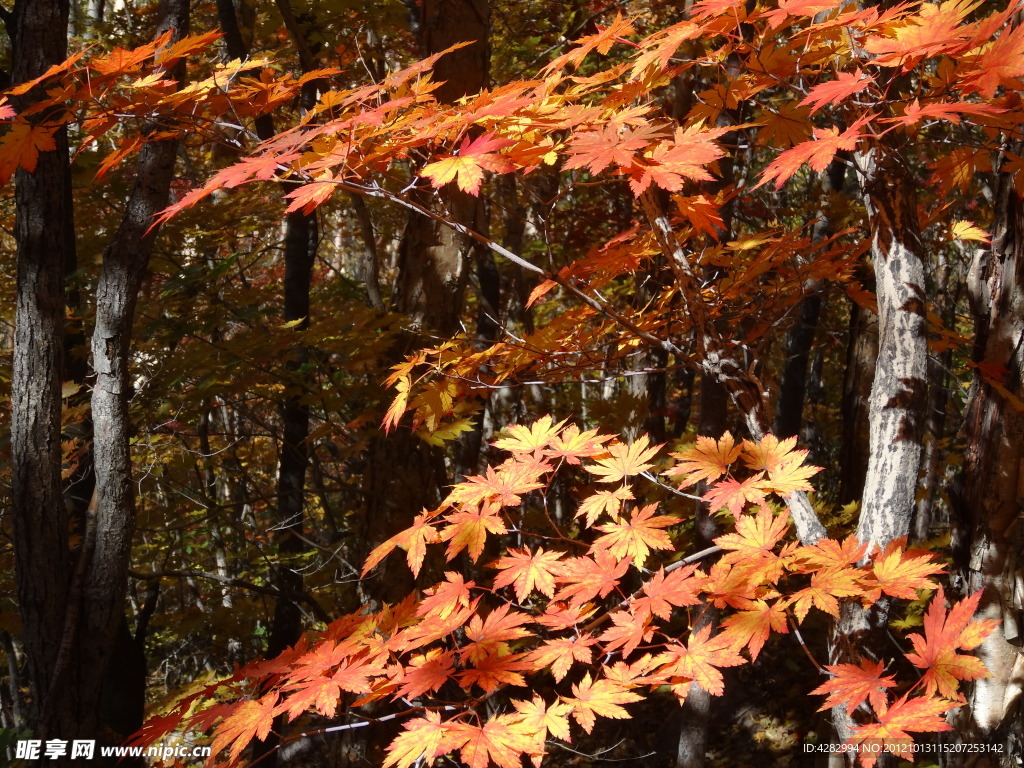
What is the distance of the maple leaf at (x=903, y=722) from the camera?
4.73ft

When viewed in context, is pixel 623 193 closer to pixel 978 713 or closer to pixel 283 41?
pixel 283 41

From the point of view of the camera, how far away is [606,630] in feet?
5.85

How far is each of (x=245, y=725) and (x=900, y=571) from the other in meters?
1.56

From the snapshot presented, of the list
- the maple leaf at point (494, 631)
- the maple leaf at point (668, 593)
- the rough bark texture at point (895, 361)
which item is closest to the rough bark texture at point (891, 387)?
the rough bark texture at point (895, 361)

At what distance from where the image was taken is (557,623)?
6.13 ft

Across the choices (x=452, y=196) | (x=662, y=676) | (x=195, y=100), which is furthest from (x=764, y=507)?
(x=452, y=196)

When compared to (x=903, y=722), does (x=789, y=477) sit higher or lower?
higher

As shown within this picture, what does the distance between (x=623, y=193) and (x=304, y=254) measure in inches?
131

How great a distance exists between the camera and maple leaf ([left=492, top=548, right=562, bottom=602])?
6.20ft

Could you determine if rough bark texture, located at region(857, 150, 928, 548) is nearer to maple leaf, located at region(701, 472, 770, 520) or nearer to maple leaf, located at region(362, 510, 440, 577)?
maple leaf, located at region(701, 472, 770, 520)

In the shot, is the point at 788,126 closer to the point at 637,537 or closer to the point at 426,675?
the point at 637,537

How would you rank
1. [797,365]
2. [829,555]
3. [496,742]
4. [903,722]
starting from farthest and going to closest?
[797,365] → [829,555] → [496,742] → [903,722]

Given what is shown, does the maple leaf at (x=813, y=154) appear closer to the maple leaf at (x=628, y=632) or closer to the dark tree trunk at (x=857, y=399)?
the maple leaf at (x=628, y=632)

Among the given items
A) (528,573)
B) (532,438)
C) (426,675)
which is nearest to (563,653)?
(528,573)
